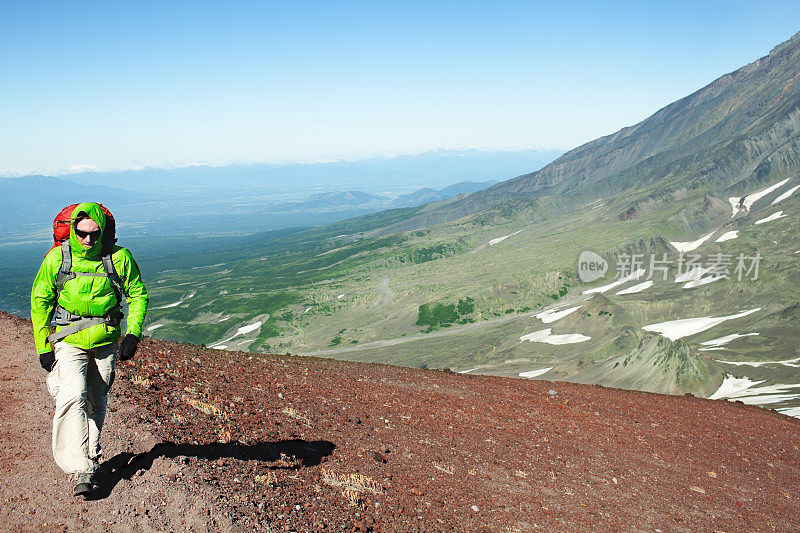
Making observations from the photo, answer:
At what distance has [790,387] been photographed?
182 feet

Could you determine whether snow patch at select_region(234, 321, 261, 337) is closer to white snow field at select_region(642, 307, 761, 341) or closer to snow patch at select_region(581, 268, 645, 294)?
snow patch at select_region(581, 268, 645, 294)

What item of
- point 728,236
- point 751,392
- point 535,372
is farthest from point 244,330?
point 728,236

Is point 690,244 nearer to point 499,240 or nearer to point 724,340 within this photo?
point 499,240

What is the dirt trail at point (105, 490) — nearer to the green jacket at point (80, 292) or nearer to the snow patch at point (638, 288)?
the green jacket at point (80, 292)

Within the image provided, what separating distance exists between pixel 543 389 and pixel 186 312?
15010cm

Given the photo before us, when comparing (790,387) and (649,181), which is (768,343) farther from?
(649,181)

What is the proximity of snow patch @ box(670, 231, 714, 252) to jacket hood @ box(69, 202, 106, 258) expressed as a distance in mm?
148702

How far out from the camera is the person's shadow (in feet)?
24.5

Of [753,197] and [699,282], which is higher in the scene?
[753,197]

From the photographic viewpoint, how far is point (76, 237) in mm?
7188

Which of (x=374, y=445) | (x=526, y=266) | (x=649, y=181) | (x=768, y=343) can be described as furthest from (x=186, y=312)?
(x=649, y=181)

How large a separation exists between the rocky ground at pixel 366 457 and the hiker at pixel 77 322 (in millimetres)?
631

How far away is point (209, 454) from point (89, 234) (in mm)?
4271

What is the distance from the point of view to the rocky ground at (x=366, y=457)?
7.32 m
